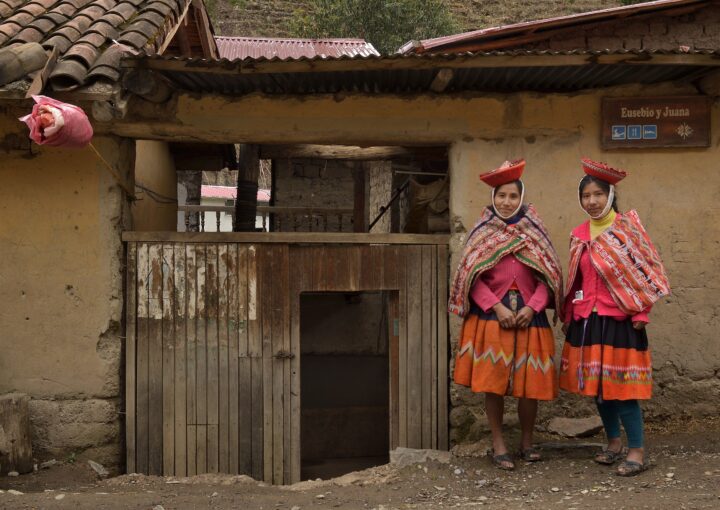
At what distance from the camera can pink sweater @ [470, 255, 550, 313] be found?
4.16 m

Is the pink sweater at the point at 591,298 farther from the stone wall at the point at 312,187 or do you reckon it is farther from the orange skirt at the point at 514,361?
the stone wall at the point at 312,187

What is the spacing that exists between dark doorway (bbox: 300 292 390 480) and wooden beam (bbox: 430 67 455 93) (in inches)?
155

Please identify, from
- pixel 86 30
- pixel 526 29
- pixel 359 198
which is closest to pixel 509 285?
pixel 86 30

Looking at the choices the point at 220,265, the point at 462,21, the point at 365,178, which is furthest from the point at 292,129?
the point at 462,21

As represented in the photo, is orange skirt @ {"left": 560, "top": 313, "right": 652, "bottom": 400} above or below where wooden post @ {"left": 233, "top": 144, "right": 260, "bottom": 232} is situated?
below

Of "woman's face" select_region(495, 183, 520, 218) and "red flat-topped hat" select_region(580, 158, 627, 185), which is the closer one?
"red flat-topped hat" select_region(580, 158, 627, 185)

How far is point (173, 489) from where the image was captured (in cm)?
447

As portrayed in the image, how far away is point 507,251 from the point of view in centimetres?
416

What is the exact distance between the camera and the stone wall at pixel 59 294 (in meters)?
4.94

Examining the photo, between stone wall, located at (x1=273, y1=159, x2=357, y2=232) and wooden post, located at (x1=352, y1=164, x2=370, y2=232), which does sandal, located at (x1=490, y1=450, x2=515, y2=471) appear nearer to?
wooden post, located at (x1=352, y1=164, x2=370, y2=232)

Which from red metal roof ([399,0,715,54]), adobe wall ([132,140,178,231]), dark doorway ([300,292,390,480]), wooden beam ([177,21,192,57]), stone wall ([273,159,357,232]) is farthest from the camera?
stone wall ([273,159,357,232])

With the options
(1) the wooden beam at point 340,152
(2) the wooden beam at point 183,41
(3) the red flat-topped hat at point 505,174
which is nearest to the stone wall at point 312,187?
(2) the wooden beam at point 183,41

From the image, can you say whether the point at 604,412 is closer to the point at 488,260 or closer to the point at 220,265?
the point at 488,260

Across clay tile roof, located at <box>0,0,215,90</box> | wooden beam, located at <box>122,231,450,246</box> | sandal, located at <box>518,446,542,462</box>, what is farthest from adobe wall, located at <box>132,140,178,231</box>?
sandal, located at <box>518,446,542,462</box>
